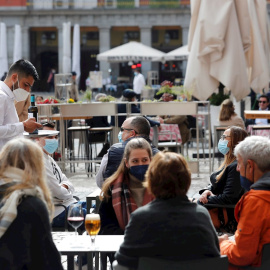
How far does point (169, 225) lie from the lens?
13.4 feet

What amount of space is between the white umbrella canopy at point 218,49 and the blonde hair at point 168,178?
9.05 m

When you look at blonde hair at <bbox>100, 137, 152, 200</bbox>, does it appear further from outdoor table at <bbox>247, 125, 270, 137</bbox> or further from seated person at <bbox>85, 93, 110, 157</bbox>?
seated person at <bbox>85, 93, 110, 157</bbox>

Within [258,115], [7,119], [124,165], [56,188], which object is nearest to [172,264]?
[124,165]

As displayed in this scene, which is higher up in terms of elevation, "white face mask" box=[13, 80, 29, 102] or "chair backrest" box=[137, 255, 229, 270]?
"white face mask" box=[13, 80, 29, 102]

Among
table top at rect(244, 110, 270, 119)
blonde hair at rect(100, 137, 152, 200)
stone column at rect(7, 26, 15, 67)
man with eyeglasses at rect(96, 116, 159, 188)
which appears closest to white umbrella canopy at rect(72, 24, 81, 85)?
stone column at rect(7, 26, 15, 67)

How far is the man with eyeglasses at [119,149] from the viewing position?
656cm

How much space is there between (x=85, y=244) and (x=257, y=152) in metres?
1.20

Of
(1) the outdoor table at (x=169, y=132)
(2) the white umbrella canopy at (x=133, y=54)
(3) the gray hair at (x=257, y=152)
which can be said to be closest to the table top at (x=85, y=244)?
(3) the gray hair at (x=257, y=152)

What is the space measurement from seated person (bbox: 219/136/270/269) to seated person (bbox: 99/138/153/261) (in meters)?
0.86

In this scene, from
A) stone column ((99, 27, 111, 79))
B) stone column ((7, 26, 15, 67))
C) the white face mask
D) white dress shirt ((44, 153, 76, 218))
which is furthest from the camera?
stone column ((99, 27, 111, 79))

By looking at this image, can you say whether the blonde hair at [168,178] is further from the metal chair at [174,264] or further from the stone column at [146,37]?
the stone column at [146,37]

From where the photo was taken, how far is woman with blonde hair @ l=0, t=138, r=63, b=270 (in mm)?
4121

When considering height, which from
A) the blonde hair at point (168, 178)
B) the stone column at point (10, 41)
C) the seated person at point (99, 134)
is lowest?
the seated person at point (99, 134)

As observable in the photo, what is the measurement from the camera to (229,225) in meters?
6.55
